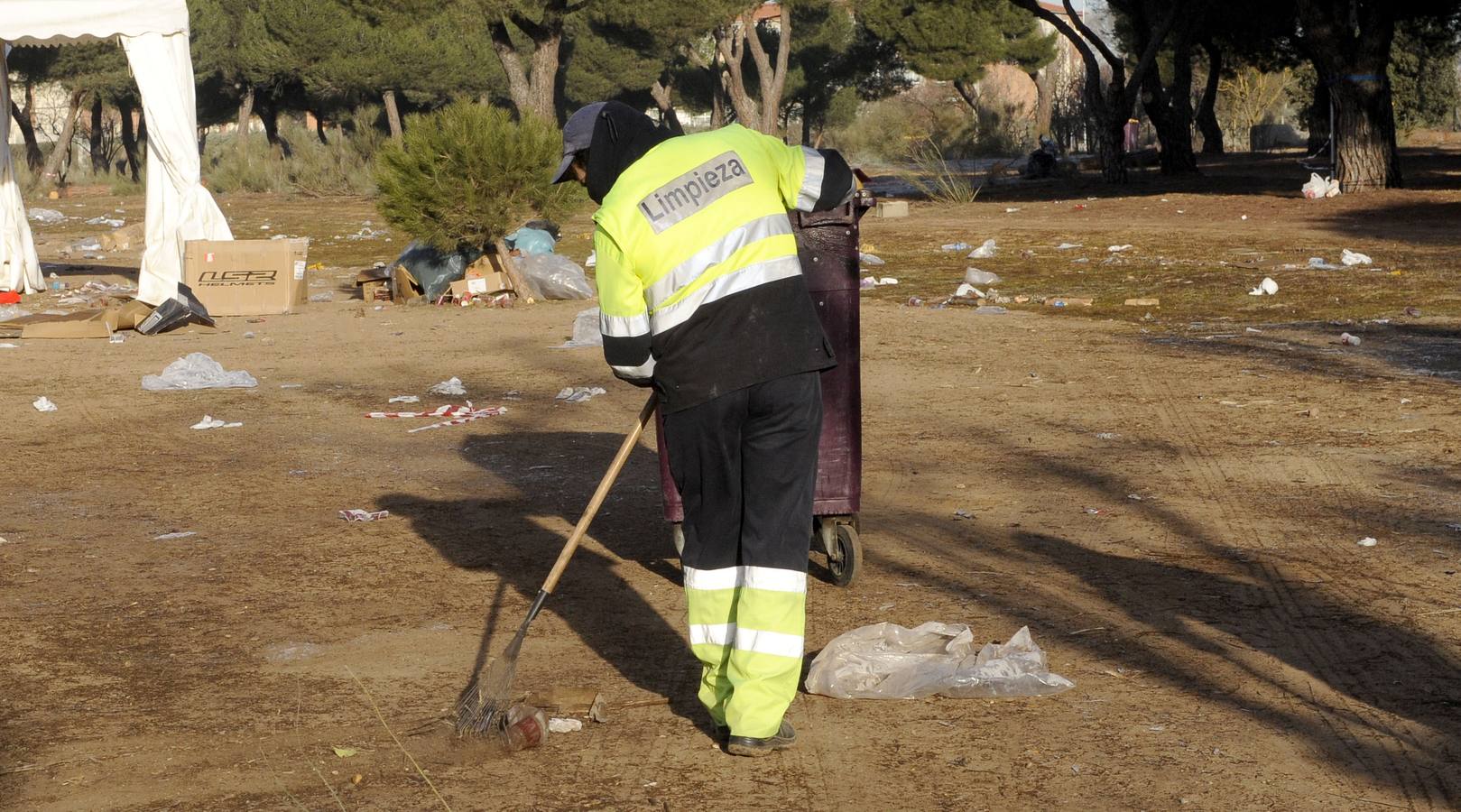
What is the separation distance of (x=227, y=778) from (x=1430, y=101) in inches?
1919

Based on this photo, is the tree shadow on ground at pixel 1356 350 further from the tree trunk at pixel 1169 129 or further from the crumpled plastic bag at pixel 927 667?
the tree trunk at pixel 1169 129

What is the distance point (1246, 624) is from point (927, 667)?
1.10 metres

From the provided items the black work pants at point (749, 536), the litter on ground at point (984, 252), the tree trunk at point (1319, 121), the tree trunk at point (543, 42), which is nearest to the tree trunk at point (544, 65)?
the tree trunk at point (543, 42)

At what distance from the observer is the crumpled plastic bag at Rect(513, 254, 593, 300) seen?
46.8 feet

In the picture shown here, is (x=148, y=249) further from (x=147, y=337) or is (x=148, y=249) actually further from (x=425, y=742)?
(x=425, y=742)

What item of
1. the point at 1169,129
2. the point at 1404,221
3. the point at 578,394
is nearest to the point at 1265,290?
the point at 578,394

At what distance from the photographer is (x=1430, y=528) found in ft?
18.6

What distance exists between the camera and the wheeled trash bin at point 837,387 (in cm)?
520

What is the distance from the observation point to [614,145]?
3.90 metres

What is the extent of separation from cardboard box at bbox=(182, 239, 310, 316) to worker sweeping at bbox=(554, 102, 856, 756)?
10905mm

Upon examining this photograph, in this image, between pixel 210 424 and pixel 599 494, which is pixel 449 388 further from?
pixel 599 494

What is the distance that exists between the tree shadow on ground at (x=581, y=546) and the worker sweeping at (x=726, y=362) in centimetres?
36

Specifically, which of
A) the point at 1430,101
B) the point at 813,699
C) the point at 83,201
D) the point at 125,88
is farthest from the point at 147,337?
the point at 1430,101

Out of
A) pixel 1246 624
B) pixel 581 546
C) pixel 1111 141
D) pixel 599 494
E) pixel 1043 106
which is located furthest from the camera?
pixel 1043 106
